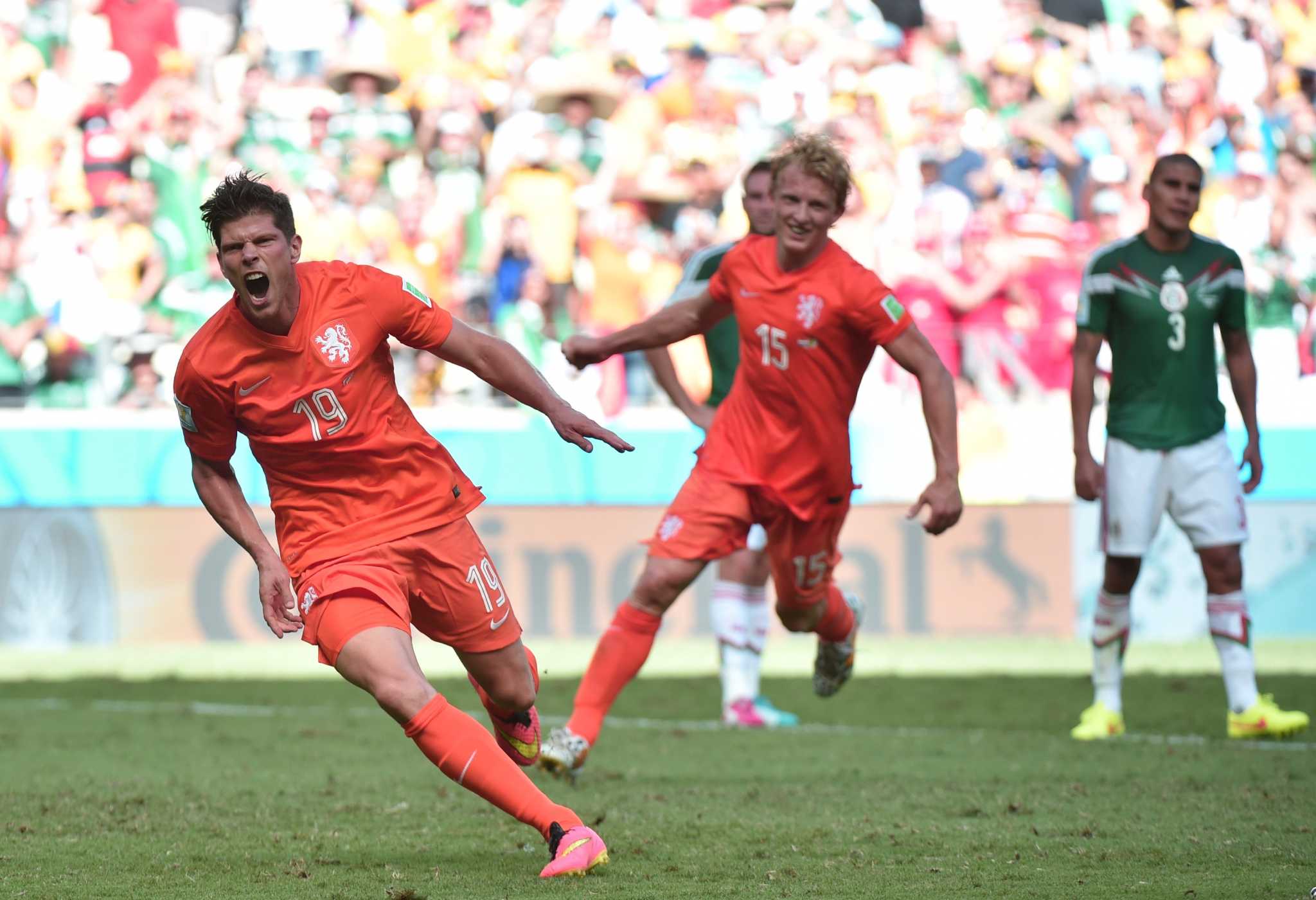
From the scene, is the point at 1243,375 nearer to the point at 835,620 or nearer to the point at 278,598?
the point at 835,620

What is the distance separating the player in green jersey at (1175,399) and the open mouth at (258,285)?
4208mm

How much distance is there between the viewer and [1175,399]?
300 inches

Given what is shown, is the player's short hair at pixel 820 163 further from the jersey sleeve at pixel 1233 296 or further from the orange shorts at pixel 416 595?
the jersey sleeve at pixel 1233 296

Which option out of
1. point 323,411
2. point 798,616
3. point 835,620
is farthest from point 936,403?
point 323,411

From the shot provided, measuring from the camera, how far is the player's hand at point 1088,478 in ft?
25.3

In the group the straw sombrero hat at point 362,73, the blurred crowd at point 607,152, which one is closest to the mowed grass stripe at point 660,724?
the blurred crowd at point 607,152

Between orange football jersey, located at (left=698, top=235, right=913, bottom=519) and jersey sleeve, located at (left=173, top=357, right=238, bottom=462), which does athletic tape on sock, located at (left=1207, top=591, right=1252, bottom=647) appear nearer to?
orange football jersey, located at (left=698, top=235, right=913, bottom=519)

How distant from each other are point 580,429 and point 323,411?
73 centimetres

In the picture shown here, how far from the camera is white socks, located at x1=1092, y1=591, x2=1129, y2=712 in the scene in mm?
7887

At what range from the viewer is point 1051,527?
12414mm

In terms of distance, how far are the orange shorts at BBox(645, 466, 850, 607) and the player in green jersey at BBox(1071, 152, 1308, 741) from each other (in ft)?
5.07

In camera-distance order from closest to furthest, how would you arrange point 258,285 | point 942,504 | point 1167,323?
point 258,285 → point 942,504 → point 1167,323

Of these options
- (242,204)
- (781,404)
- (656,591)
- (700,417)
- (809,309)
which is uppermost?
(242,204)

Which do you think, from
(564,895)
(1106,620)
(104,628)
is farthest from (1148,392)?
(104,628)
